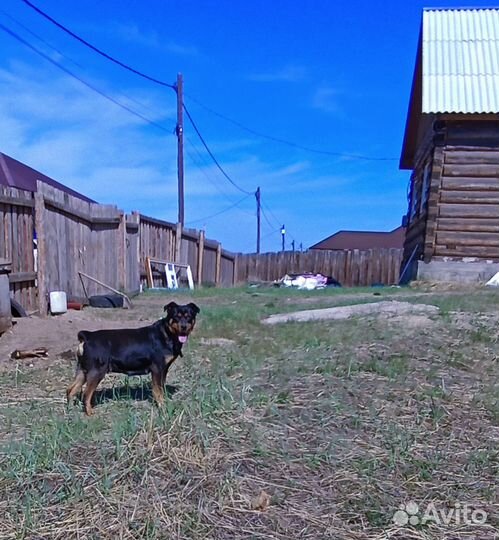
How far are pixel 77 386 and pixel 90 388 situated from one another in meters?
0.22

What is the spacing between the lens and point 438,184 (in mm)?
12555

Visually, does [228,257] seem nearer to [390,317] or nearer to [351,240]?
[390,317]

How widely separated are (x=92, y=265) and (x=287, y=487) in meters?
7.97

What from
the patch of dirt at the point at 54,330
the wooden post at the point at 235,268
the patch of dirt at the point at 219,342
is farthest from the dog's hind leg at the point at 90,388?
the wooden post at the point at 235,268

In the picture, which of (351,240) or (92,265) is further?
(351,240)

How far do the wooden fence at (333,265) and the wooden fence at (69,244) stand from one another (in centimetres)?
1100

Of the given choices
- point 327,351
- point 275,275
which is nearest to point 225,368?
point 327,351

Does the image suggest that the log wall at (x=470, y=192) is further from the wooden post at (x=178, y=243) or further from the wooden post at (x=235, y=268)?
the wooden post at (x=235, y=268)

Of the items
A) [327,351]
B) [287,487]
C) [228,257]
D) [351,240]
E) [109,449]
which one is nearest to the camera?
A: [287,487]

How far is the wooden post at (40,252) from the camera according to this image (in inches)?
295

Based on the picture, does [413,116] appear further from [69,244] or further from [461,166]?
[69,244]

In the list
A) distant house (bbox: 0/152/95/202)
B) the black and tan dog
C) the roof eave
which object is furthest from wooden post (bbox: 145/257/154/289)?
the black and tan dog

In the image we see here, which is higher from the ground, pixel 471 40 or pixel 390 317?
pixel 471 40

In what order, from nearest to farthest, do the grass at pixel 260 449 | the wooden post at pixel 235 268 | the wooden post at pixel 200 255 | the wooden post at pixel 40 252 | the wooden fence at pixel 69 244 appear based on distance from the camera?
1. the grass at pixel 260 449
2. the wooden fence at pixel 69 244
3. the wooden post at pixel 40 252
4. the wooden post at pixel 200 255
5. the wooden post at pixel 235 268
